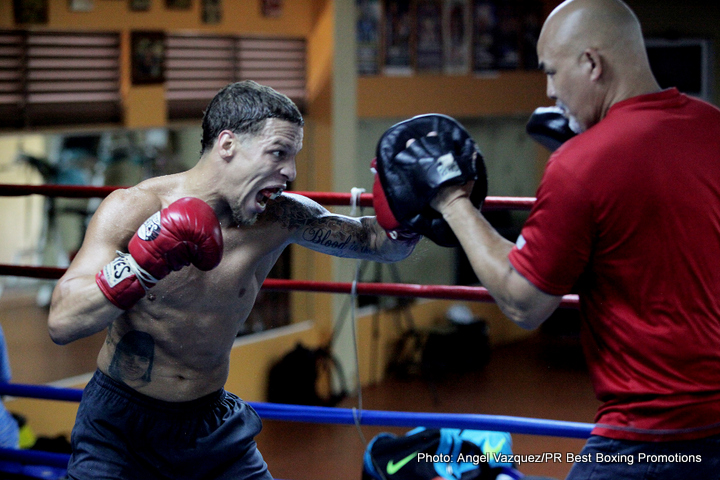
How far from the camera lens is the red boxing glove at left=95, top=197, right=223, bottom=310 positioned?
4.28 feet

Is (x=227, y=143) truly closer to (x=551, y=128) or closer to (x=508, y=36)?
(x=551, y=128)

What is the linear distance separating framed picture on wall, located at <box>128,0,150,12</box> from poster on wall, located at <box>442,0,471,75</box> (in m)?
2.72

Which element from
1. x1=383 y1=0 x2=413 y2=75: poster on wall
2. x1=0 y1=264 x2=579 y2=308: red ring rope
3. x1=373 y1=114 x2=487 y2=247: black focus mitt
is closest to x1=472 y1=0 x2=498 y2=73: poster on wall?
x1=383 y1=0 x2=413 y2=75: poster on wall

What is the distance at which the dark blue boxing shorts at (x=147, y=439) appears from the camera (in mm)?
1465

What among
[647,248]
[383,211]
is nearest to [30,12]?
[383,211]

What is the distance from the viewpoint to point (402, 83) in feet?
20.3

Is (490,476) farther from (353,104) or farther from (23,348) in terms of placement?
(353,104)

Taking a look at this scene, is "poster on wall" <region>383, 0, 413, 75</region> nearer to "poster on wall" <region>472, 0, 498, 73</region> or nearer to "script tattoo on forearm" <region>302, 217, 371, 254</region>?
"poster on wall" <region>472, 0, 498, 73</region>

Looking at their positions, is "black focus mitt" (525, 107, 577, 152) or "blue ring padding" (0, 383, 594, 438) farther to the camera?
"blue ring padding" (0, 383, 594, 438)

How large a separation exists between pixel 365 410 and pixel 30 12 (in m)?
3.40

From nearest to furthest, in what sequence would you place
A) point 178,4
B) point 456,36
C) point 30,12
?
point 30,12
point 178,4
point 456,36

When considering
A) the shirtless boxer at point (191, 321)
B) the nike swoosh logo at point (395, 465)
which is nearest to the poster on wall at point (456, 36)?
the nike swoosh logo at point (395, 465)

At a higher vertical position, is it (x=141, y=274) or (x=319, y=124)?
(x=319, y=124)

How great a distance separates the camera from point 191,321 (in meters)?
1.51
